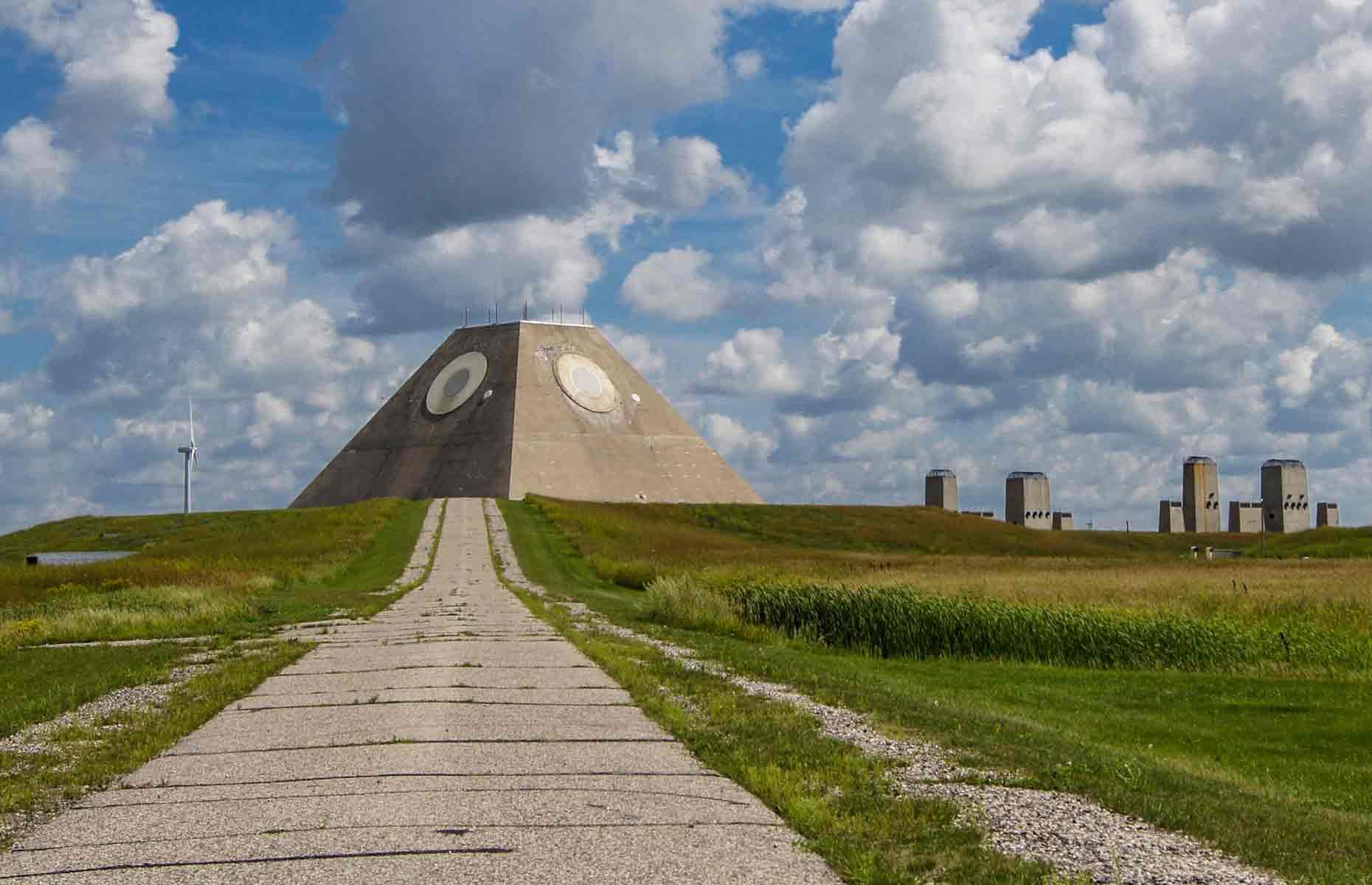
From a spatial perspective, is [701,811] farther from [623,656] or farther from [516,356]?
[516,356]

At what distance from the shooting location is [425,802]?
8422 millimetres

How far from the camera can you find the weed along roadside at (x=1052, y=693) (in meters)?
8.42

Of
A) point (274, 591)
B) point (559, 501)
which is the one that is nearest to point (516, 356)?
point (559, 501)

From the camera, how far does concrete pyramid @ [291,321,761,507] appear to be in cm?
8250

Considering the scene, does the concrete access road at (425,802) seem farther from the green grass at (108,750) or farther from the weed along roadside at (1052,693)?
the weed along roadside at (1052,693)

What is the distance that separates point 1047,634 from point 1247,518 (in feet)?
261

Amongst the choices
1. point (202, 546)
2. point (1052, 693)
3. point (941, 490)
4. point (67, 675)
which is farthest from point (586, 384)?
point (67, 675)

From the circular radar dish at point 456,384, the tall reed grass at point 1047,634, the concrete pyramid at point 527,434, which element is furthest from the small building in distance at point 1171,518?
the tall reed grass at point 1047,634

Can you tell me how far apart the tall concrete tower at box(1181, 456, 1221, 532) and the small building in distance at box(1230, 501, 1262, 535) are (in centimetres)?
120

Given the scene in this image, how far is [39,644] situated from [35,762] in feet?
42.7

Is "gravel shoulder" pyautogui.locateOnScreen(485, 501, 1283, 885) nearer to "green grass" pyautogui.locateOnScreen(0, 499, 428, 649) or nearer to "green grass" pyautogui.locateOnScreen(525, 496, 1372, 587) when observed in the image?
"green grass" pyautogui.locateOnScreen(0, 499, 428, 649)

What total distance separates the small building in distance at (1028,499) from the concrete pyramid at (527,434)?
21.6 m

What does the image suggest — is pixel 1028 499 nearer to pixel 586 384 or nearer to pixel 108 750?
pixel 586 384

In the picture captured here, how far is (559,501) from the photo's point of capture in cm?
7056
